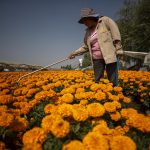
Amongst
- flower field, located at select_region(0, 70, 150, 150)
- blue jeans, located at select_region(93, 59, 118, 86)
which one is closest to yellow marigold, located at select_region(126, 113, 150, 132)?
flower field, located at select_region(0, 70, 150, 150)

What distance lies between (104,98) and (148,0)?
1954cm

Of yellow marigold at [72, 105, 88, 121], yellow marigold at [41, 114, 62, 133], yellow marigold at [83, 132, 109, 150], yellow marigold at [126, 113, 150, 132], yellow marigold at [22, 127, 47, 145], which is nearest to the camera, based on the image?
yellow marigold at [83, 132, 109, 150]

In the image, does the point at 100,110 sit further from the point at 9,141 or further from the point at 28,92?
the point at 28,92

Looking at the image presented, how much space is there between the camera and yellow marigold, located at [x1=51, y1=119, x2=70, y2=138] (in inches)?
68.8

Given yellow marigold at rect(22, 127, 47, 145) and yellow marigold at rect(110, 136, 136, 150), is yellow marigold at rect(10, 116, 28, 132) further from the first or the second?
yellow marigold at rect(110, 136, 136, 150)

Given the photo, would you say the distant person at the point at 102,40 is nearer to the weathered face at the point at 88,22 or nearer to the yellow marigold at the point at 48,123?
the weathered face at the point at 88,22

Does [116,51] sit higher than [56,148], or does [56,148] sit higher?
[116,51]

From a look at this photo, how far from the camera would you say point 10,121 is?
6.52 ft

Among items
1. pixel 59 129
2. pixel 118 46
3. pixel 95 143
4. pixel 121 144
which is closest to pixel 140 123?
pixel 121 144

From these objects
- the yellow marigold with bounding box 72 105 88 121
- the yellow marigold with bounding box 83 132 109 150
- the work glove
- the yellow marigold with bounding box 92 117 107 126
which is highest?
the work glove

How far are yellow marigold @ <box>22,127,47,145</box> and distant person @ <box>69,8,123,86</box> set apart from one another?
8.20 feet

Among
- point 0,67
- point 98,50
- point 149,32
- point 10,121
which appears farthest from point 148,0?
point 10,121

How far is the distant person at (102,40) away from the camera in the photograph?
13.1 feet

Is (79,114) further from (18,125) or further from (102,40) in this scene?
(102,40)
